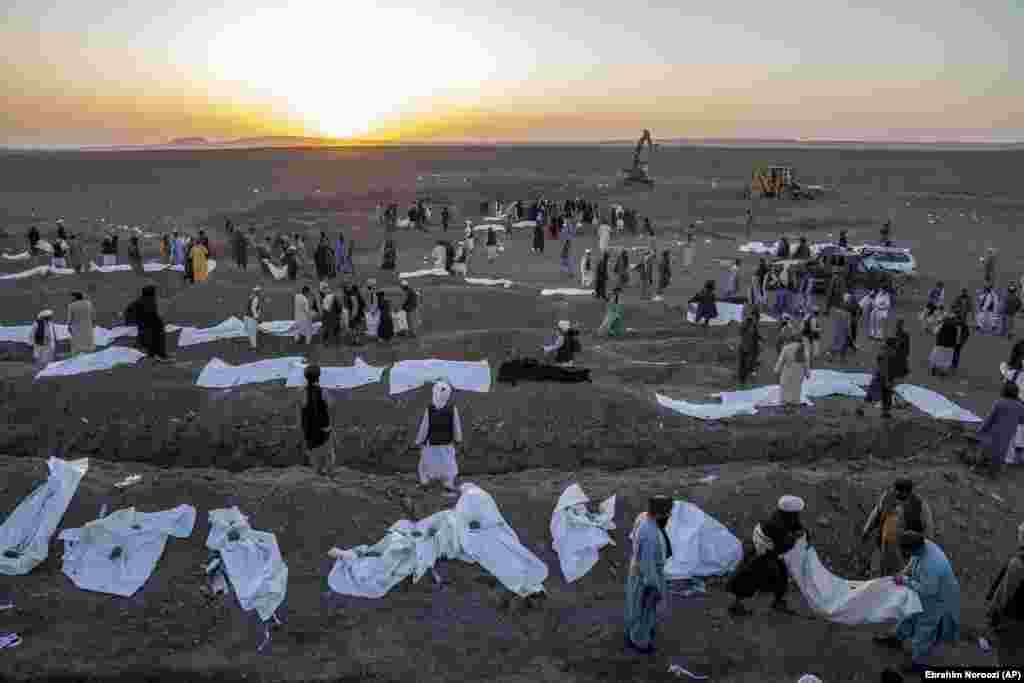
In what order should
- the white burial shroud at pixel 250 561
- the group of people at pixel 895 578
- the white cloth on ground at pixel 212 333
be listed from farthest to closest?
the white cloth on ground at pixel 212 333, the white burial shroud at pixel 250 561, the group of people at pixel 895 578

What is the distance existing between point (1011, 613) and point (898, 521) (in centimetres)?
115

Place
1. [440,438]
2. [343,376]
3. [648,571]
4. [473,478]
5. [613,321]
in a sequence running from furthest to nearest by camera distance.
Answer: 1. [613,321]
2. [343,376]
3. [473,478]
4. [440,438]
5. [648,571]

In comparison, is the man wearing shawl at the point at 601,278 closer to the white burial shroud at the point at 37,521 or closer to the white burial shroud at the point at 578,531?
the white burial shroud at the point at 578,531

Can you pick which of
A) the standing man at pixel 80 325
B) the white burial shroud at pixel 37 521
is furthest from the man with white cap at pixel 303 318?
the white burial shroud at pixel 37 521

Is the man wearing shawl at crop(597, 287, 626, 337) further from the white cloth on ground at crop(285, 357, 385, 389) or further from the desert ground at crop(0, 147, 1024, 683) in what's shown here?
the white cloth on ground at crop(285, 357, 385, 389)

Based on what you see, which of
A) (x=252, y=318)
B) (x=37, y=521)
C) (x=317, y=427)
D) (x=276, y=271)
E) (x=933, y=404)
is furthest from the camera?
(x=276, y=271)

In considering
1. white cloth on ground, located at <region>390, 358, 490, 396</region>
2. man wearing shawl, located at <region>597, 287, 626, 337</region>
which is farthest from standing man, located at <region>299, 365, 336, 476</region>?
man wearing shawl, located at <region>597, 287, 626, 337</region>

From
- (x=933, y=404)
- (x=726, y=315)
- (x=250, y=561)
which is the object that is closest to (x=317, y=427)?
(x=250, y=561)

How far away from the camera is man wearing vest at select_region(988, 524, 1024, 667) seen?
541 centimetres

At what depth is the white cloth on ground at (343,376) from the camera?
11.6 m

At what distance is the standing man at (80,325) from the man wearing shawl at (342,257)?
31.1 feet

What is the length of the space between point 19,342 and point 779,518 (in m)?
14.5

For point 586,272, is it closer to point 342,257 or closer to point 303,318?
point 342,257

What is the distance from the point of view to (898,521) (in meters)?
6.50
